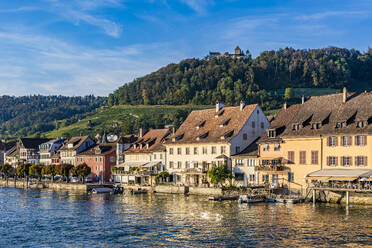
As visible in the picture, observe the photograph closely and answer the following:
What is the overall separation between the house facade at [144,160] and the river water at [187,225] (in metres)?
29.4

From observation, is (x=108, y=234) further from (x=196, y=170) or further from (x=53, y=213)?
(x=196, y=170)

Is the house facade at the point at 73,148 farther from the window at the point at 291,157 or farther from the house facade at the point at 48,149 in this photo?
the window at the point at 291,157

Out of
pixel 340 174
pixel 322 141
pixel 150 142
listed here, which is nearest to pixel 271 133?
pixel 322 141

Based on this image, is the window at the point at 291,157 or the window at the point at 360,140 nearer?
the window at the point at 360,140

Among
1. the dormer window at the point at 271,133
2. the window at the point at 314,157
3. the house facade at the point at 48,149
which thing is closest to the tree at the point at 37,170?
the house facade at the point at 48,149

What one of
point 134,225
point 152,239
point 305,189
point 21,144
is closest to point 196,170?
point 305,189

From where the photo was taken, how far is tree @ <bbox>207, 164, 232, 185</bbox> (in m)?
83.9

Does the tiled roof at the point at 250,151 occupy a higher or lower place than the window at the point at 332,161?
higher

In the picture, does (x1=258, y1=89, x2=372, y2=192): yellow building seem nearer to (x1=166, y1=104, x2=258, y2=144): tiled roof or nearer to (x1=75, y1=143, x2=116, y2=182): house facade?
(x1=166, y1=104, x2=258, y2=144): tiled roof

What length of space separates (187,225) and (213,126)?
44.4m

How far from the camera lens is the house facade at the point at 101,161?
127 metres

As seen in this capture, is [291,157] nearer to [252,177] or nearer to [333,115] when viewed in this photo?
[333,115]

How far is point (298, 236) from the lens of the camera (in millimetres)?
45594

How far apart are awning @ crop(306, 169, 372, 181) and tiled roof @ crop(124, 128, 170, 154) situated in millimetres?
44332
